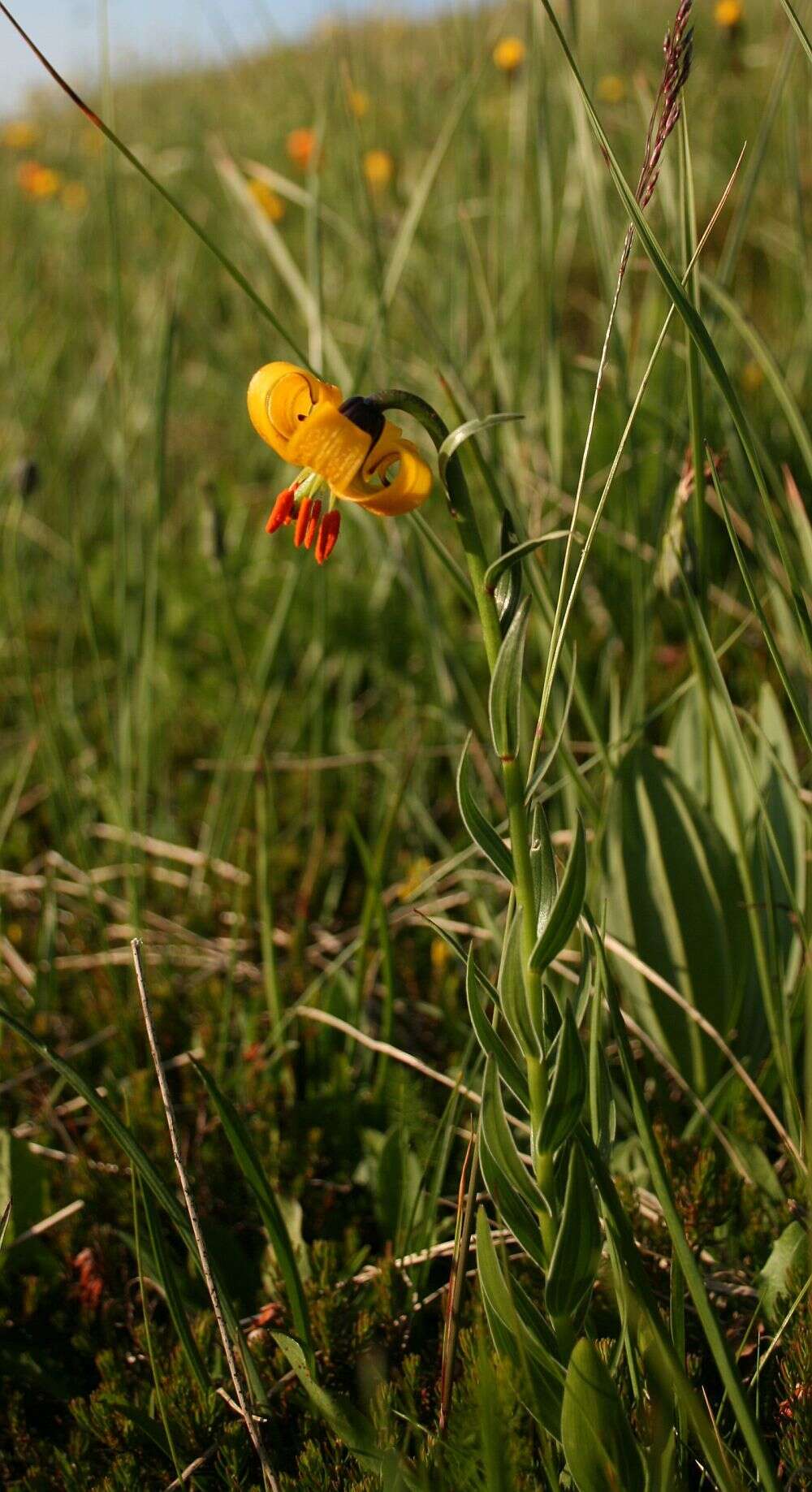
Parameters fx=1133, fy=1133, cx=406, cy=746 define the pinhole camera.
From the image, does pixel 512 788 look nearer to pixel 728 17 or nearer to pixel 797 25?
pixel 797 25

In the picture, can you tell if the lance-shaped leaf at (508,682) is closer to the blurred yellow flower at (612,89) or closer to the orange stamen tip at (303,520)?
the orange stamen tip at (303,520)

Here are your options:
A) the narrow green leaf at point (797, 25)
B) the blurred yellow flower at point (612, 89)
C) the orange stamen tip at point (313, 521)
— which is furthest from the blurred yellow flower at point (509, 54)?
the orange stamen tip at point (313, 521)

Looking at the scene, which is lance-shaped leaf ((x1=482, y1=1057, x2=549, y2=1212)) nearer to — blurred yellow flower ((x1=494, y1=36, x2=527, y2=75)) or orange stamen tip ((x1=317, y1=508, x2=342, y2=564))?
orange stamen tip ((x1=317, y1=508, x2=342, y2=564))

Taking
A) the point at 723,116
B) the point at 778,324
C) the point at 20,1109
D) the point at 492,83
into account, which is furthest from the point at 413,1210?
the point at 492,83

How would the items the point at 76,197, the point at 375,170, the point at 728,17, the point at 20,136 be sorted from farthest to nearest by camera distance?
the point at 20,136 < the point at 76,197 < the point at 375,170 < the point at 728,17

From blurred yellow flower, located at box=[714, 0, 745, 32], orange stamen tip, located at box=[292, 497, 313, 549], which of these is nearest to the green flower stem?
orange stamen tip, located at box=[292, 497, 313, 549]

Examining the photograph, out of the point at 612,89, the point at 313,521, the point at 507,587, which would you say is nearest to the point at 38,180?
the point at 612,89
